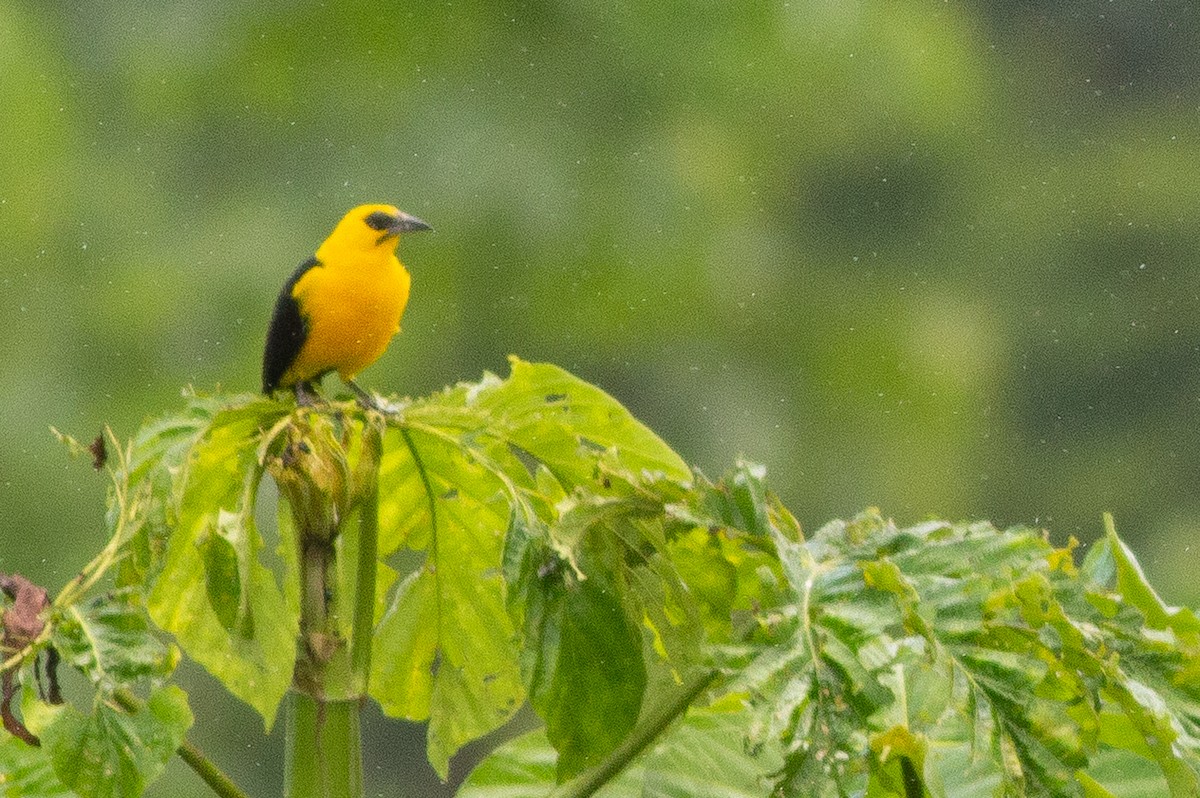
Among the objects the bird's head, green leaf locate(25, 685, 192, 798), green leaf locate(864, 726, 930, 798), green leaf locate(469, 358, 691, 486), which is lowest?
green leaf locate(25, 685, 192, 798)

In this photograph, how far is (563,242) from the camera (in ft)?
12.2

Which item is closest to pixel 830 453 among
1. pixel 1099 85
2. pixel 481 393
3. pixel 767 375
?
pixel 767 375

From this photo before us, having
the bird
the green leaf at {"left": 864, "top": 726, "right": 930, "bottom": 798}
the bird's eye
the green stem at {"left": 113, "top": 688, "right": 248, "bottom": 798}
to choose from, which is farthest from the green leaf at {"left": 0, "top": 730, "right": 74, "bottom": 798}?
the bird's eye

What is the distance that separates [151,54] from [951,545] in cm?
374

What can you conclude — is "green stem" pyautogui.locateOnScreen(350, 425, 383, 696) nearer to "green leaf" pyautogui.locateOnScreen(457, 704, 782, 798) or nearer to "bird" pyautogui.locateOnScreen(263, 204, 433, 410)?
"green leaf" pyautogui.locateOnScreen(457, 704, 782, 798)

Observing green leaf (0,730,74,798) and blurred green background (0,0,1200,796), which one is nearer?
green leaf (0,730,74,798)

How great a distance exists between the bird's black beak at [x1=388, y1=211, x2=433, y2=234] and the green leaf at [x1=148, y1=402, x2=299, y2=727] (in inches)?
20.5

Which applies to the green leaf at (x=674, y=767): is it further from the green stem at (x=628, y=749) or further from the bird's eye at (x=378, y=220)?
the bird's eye at (x=378, y=220)

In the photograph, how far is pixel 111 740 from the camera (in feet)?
1.88

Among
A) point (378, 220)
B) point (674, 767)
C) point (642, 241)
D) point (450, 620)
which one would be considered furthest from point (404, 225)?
point (642, 241)

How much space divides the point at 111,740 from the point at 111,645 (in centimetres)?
3

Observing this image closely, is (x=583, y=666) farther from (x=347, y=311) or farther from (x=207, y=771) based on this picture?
(x=347, y=311)

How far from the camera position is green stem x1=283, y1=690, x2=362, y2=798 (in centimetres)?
65

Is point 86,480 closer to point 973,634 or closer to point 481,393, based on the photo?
point 481,393
